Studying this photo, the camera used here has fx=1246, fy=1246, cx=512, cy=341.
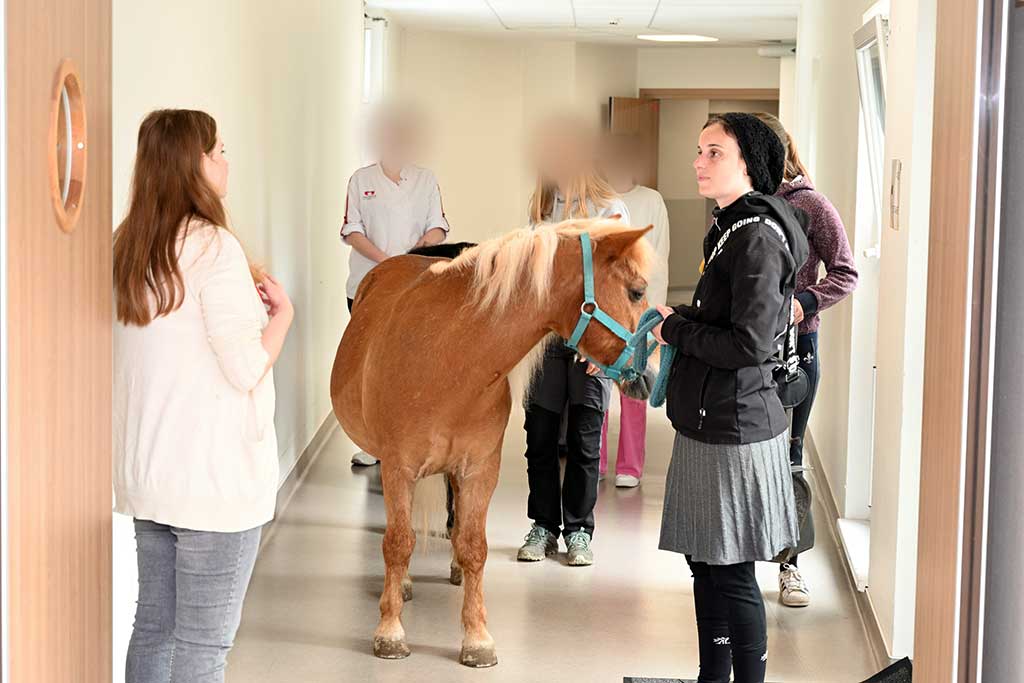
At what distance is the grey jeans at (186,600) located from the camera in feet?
7.52

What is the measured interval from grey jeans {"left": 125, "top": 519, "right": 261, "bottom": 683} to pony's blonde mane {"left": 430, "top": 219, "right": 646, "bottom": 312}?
1.12m

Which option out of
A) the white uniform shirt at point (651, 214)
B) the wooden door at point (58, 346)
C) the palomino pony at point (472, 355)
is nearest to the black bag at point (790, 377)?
the palomino pony at point (472, 355)

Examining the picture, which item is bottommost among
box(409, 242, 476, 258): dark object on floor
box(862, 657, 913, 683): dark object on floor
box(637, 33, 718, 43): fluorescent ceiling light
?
box(862, 657, 913, 683): dark object on floor

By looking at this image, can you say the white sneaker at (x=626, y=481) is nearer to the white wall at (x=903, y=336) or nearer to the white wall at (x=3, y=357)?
the white wall at (x=903, y=336)

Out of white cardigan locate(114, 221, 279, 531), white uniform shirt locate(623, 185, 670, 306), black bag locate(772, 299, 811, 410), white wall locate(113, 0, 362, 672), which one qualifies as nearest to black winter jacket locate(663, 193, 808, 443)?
black bag locate(772, 299, 811, 410)

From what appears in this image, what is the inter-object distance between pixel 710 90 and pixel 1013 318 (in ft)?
37.8

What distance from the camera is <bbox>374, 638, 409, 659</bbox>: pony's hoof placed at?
3.56 m

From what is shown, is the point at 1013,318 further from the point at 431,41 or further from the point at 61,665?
the point at 431,41

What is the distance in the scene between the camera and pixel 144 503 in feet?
7.43

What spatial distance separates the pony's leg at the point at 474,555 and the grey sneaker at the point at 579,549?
97 centimetres

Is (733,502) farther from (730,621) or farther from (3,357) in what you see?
(3,357)

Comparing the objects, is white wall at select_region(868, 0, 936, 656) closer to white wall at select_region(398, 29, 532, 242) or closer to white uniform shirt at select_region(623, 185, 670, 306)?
white uniform shirt at select_region(623, 185, 670, 306)

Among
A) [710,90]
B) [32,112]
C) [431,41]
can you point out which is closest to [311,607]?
[32,112]

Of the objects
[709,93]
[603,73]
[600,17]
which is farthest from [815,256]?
[709,93]
